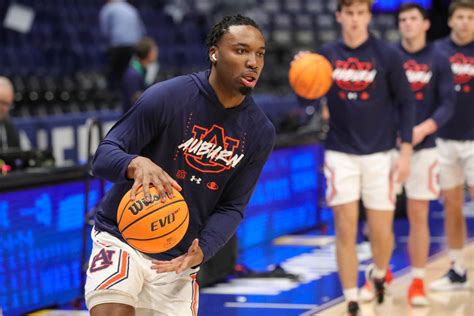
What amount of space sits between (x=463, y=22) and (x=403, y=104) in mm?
1576

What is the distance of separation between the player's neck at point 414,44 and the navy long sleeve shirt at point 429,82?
30 mm

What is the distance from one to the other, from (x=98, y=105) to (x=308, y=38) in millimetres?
8063

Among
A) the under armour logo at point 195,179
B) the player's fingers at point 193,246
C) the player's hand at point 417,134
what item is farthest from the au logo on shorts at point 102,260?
the player's hand at point 417,134

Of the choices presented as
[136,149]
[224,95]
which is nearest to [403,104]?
[224,95]

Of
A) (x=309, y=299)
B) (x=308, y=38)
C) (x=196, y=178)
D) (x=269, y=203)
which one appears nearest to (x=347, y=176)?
(x=309, y=299)

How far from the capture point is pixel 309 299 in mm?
7566

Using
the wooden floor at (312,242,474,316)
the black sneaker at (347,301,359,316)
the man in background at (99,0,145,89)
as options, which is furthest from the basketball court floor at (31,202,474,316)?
the man in background at (99,0,145,89)

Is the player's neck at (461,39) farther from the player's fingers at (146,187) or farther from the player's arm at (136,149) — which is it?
the player's fingers at (146,187)

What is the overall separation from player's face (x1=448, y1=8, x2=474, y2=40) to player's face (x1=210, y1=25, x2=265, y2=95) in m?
4.26

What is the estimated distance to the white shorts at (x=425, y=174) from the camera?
7.46m

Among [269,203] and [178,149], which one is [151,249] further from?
[269,203]

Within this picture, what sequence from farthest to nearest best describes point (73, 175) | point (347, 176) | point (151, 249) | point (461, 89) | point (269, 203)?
1. point (269, 203)
2. point (461, 89)
3. point (73, 175)
4. point (347, 176)
5. point (151, 249)

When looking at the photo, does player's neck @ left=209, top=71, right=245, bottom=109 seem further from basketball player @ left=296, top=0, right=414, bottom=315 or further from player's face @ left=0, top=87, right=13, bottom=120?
player's face @ left=0, top=87, right=13, bottom=120

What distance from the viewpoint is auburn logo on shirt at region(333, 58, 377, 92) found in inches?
266
